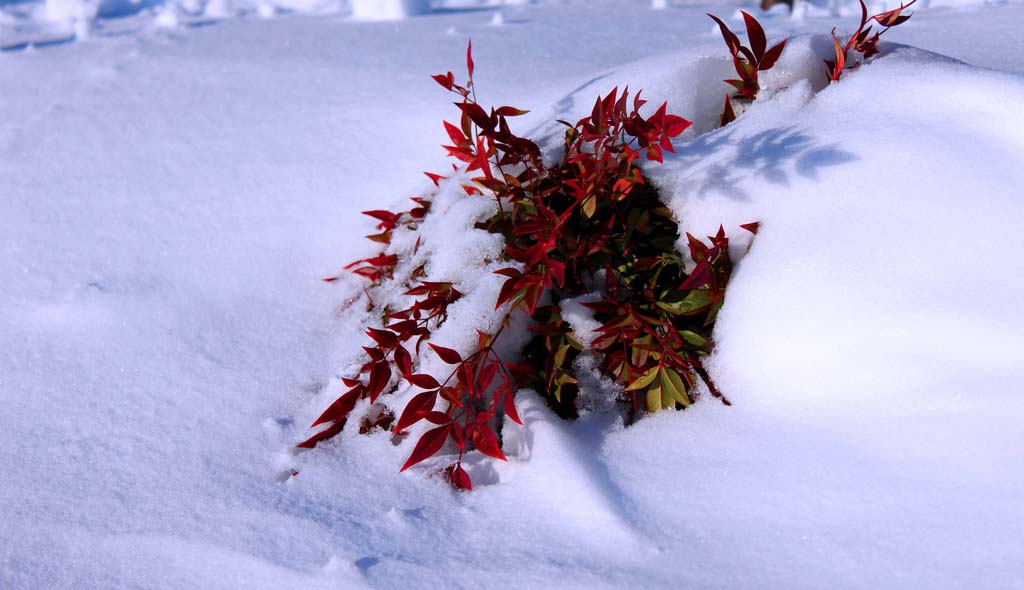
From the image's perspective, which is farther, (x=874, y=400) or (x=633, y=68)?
(x=633, y=68)

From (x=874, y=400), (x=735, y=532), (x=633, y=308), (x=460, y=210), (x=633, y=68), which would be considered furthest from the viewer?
(x=633, y=68)

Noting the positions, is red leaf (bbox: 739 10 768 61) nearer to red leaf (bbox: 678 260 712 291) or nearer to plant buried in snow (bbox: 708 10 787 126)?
plant buried in snow (bbox: 708 10 787 126)

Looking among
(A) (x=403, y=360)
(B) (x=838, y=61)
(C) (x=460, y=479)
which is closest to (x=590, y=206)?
(A) (x=403, y=360)

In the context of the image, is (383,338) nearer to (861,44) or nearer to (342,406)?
(342,406)

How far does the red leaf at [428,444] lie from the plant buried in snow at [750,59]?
3.28 feet

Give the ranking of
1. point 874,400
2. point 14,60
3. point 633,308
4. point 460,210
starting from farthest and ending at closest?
point 14,60 → point 460,210 → point 633,308 → point 874,400

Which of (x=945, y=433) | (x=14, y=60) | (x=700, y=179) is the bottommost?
(x=14, y=60)

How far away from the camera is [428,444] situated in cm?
140

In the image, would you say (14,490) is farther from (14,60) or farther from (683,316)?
(14,60)

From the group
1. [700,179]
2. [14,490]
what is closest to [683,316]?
[700,179]

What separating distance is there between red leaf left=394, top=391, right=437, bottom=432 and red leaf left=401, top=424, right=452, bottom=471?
38 mm

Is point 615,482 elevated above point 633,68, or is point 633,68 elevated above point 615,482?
point 633,68

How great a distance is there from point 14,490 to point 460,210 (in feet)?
3.25

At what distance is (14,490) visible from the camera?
148cm
